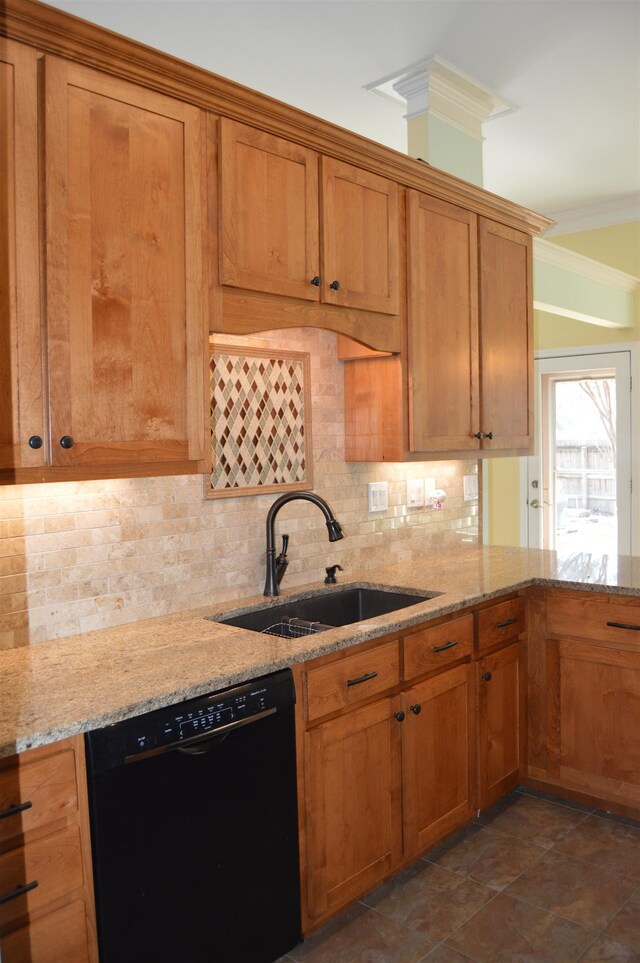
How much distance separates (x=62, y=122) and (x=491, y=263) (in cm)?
201

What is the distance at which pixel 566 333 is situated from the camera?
5535 mm

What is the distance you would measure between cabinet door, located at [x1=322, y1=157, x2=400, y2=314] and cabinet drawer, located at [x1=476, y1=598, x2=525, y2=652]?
116 cm

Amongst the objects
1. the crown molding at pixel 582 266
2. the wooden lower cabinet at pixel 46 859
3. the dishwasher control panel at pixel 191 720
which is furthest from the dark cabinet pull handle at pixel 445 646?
the crown molding at pixel 582 266

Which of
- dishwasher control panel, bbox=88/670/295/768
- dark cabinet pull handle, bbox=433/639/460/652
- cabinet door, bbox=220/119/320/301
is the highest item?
cabinet door, bbox=220/119/320/301

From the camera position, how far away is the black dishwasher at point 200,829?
1604 millimetres

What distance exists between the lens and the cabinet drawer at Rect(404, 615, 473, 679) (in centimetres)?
242

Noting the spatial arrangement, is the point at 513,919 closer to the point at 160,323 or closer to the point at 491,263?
the point at 160,323

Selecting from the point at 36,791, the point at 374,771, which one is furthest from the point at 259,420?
the point at 36,791

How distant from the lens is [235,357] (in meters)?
2.60

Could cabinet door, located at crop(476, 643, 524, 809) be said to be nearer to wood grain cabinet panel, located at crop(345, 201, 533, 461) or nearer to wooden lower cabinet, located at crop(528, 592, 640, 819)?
wooden lower cabinet, located at crop(528, 592, 640, 819)

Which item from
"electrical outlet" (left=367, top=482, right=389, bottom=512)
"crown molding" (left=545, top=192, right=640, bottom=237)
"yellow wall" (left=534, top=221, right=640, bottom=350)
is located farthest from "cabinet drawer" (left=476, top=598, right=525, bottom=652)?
"crown molding" (left=545, top=192, right=640, bottom=237)

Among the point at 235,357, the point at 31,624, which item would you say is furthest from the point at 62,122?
the point at 31,624

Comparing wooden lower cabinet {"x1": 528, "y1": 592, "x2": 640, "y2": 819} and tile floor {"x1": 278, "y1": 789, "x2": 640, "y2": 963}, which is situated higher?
Result: wooden lower cabinet {"x1": 528, "y1": 592, "x2": 640, "y2": 819}

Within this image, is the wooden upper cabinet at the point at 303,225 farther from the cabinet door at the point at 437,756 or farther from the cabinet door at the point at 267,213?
the cabinet door at the point at 437,756
